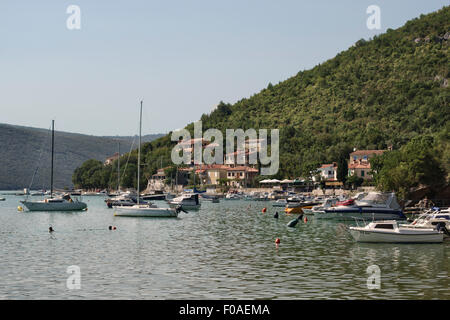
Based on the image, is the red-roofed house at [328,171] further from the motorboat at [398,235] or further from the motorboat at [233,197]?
the motorboat at [398,235]

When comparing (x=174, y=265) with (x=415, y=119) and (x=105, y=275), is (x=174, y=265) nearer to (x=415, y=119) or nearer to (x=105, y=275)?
(x=105, y=275)

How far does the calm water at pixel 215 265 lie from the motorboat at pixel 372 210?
580 inches

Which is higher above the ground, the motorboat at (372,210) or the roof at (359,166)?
the roof at (359,166)

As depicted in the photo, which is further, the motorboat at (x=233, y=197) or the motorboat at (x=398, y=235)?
the motorboat at (x=233, y=197)

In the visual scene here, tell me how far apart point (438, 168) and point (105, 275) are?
84.1m

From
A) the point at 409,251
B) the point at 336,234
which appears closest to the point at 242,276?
the point at 409,251

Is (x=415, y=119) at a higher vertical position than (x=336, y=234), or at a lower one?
higher

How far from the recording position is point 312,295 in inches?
1107

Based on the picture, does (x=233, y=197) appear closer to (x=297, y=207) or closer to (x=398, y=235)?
(x=297, y=207)

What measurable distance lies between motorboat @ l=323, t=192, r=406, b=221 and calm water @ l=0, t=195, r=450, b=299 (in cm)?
1472

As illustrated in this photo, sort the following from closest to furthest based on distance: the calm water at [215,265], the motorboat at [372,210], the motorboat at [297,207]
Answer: the calm water at [215,265] → the motorboat at [372,210] → the motorboat at [297,207]

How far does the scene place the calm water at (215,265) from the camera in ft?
95.2

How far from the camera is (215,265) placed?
3797 centimetres

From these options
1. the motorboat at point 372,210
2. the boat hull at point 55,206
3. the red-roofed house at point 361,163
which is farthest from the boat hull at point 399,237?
the red-roofed house at point 361,163
